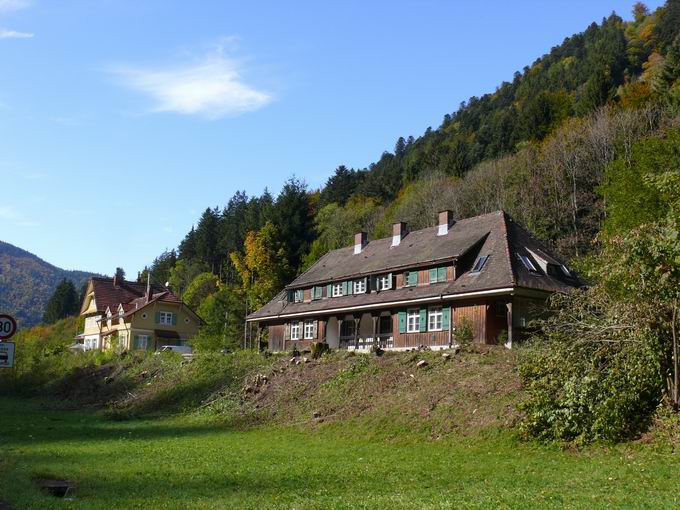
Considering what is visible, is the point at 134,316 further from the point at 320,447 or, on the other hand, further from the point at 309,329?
the point at 320,447

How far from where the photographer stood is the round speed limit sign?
12711mm

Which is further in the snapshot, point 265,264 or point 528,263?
point 265,264

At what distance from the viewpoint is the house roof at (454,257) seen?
3234 cm

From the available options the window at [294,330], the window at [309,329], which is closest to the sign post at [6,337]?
the window at [309,329]

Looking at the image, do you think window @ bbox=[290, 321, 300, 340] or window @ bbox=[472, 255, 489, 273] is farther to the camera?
window @ bbox=[290, 321, 300, 340]

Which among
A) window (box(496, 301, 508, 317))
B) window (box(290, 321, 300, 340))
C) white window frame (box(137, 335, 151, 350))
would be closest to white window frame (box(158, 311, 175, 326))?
white window frame (box(137, 335, 151, 350))

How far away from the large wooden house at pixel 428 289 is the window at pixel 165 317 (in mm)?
23874

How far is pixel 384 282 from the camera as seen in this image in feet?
129

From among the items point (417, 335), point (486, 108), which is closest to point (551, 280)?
point (417, 335)

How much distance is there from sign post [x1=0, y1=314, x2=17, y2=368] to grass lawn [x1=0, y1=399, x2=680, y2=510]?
7.62 feet

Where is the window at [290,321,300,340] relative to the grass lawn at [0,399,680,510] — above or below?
above

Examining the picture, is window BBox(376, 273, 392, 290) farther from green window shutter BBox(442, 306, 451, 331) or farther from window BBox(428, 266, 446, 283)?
green window shutter BBox(442, 306, 451, 331)

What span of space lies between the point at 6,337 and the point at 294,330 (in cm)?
3357

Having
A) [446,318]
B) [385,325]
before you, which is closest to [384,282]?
[385,325]
